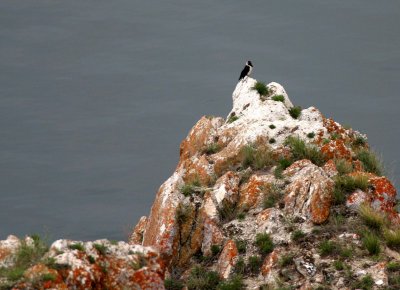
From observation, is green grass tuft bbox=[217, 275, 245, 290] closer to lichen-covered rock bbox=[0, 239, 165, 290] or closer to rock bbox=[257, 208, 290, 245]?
rock bbox=[257, 208, 290, 245]

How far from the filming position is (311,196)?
29422mm

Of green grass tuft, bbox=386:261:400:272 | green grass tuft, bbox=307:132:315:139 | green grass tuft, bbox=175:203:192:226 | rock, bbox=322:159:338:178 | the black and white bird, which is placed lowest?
green grass tuft, bbox=386:261:400:272

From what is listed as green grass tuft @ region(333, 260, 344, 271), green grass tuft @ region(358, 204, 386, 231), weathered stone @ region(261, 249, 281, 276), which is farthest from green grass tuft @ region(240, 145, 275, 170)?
green grass tuft @ region(333, 260, 344, 271)

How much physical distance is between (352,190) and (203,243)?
4.74 m

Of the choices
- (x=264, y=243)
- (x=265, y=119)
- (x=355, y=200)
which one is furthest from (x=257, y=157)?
(x=264, y=243)

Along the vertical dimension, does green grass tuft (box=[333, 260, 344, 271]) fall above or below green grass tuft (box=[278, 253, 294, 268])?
below

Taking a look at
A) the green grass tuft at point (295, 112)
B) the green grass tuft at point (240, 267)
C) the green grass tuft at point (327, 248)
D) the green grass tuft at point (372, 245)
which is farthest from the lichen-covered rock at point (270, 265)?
the green grass tuft at point (295, 112)

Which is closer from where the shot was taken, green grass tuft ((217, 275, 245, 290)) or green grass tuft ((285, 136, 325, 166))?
green grass tuft ((217, 275, 245, 290))

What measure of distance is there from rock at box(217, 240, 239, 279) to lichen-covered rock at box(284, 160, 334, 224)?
2128 millimetres

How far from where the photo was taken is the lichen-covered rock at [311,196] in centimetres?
2911

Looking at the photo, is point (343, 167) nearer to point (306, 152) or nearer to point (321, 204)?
point (306, 152)

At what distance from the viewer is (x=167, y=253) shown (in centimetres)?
2934

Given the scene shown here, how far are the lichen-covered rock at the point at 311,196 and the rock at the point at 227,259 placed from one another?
213 centimetres

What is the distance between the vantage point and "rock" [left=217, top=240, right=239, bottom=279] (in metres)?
28.1
